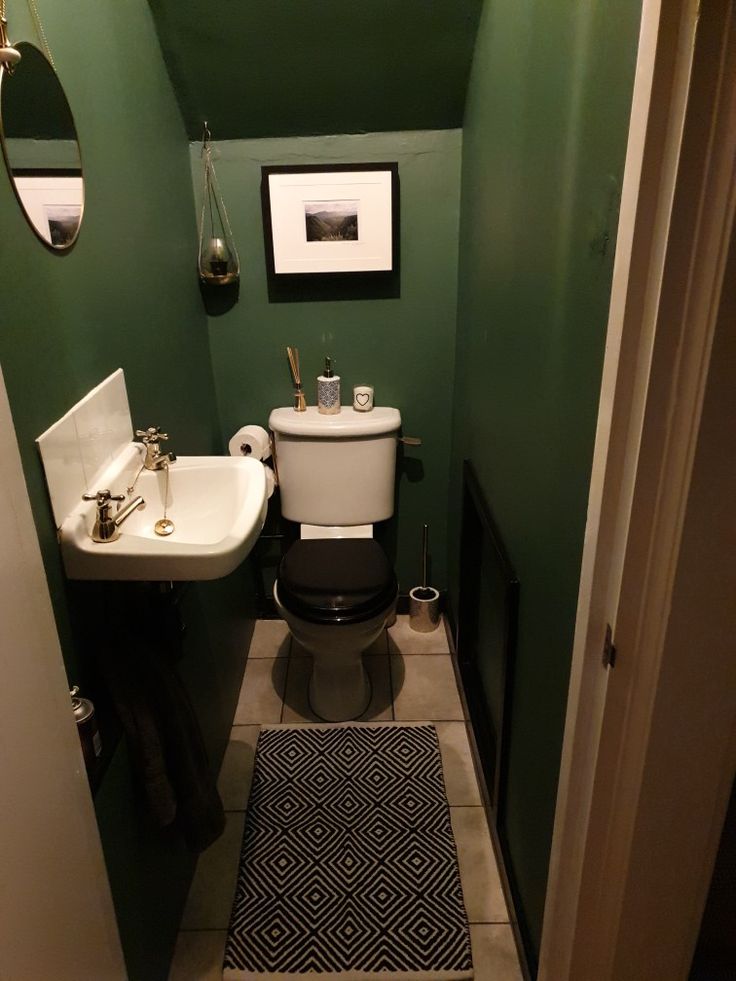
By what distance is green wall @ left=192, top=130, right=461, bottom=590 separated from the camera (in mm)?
2061

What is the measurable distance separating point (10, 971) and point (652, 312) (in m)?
0.93

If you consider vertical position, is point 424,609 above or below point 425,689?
above

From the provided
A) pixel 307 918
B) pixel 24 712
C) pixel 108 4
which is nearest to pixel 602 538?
pixel 24 712

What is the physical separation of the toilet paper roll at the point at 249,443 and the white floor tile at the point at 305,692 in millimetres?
766

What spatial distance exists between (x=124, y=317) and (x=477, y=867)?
5.08 feet

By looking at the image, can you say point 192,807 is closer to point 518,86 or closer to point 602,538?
point 602,538

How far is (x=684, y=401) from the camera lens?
0.74 m

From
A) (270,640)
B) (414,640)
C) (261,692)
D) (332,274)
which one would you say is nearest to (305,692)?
(261,692)

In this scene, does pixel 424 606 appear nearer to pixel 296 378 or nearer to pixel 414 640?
pixel 414 640

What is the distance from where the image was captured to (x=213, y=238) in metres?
2.10

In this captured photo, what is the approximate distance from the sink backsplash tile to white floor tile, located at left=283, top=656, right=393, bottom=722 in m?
1.15

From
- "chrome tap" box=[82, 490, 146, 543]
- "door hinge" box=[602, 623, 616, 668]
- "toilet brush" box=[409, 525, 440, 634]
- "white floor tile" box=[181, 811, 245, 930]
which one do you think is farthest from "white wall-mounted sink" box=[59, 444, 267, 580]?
"toilet brush" box=[409, 525, 440, 634]

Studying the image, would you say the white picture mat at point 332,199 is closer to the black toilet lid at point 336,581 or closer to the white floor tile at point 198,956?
the black toilet lid at point 336,581

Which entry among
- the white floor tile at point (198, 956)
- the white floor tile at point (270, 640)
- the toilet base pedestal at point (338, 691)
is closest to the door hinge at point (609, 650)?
the white floor tile at point (198, 956)
